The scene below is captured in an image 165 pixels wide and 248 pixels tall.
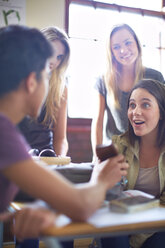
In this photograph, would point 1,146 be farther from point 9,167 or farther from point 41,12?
point 41,12

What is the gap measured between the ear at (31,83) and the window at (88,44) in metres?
1.43

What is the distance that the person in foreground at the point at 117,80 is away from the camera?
211cm

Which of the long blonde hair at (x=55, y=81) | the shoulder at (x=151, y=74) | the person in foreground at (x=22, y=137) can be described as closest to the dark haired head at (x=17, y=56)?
the person in foreground at (x=22, y=137)

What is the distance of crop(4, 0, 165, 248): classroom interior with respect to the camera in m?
2.12

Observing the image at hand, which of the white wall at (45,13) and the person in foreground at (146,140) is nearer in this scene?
the person in foreground at (146,140)

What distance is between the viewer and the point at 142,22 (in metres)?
2.47

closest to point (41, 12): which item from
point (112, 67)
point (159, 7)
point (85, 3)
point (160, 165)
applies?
point (85, 3)

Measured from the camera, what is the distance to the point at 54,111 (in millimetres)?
1995

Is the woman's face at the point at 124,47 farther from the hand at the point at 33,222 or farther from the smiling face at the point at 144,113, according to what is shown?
the hand at the point at 33,222

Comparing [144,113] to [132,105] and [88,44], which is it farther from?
[88,44]

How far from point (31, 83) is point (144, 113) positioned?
0.77 meters

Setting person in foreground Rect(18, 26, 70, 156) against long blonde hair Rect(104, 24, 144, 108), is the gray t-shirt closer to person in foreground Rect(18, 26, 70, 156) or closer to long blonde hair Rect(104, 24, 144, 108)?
long blonde hair Rect(104, 24, 144, 108)

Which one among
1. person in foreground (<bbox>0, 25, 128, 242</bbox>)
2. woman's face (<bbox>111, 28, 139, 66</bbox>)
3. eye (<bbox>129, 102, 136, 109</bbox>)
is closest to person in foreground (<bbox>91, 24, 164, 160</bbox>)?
woman's face (<bbox>111, 28, 139, 66</bbox>)

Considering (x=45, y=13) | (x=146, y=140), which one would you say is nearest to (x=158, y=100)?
(x=146, y=140)
